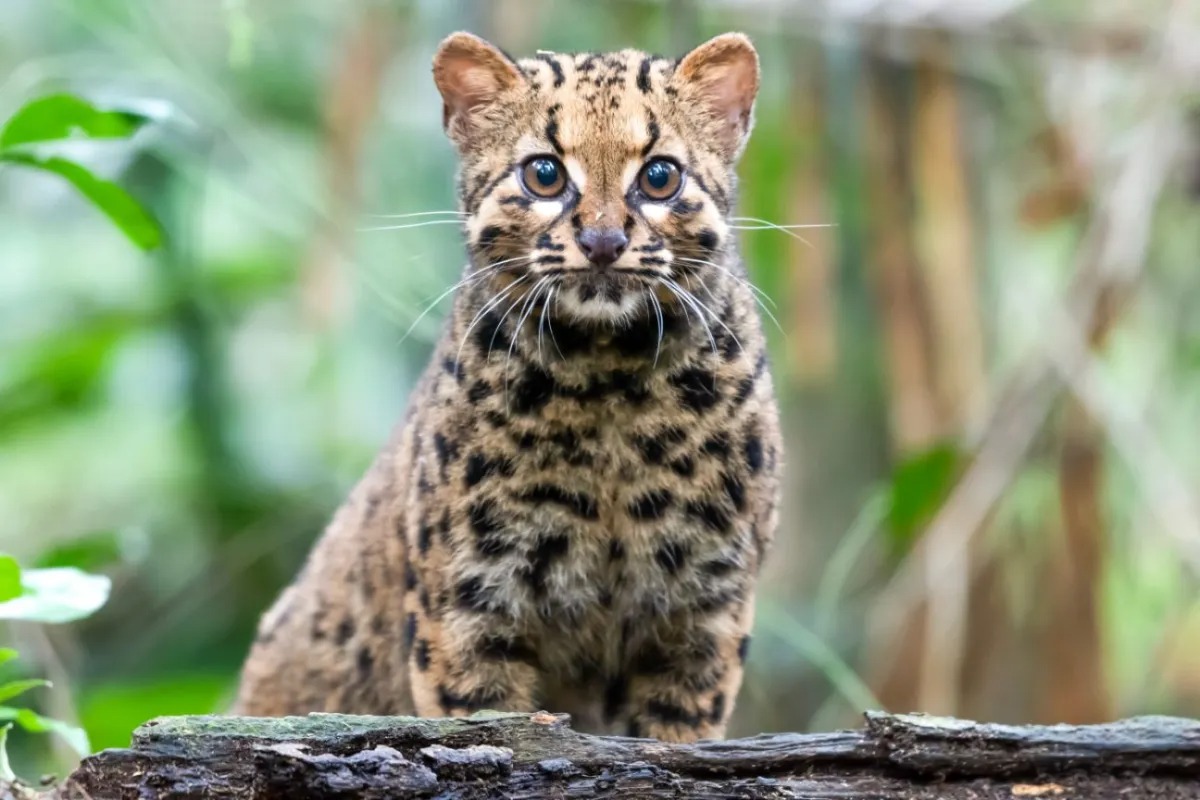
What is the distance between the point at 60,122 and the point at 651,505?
2.13m

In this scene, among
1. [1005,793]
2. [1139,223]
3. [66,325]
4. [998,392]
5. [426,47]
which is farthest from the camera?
[426,47]

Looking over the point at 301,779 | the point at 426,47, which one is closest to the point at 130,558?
the point at 301,779

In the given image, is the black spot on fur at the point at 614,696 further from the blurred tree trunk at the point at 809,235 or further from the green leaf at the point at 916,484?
the blurred tree trunk at the point at 809,235

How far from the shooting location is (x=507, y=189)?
14.0 ft

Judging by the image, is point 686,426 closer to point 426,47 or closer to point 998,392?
point 998,392

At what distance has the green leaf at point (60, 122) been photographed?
4.16m

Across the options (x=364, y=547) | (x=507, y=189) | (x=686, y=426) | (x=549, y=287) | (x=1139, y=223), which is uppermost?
(x=1139, y=223)

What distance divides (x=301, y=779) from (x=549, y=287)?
1.68m

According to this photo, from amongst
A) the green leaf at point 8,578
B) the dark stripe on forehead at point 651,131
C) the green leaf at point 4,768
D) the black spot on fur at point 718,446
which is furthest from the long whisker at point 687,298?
the green leaf at point 4,768

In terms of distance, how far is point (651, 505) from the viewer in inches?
173

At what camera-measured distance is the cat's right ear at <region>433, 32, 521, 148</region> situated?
4.48 m

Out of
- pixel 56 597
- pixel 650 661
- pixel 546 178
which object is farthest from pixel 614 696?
pixel 56 597

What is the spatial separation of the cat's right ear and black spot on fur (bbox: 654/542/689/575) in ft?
4.84

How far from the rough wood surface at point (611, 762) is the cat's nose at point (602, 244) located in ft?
4.36
